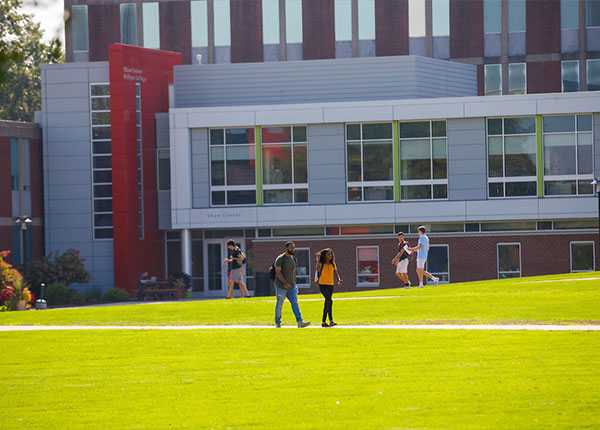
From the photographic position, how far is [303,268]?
41.8m

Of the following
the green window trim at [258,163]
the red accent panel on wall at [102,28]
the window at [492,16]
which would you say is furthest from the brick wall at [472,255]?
the red accent panel on wall at [102,28]

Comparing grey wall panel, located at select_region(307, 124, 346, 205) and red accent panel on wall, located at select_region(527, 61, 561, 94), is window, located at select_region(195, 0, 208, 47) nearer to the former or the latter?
grey wall panel, located at select_region(307, 124, 346, 205)

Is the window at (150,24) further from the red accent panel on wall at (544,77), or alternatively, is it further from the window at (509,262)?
the window at (509,262)

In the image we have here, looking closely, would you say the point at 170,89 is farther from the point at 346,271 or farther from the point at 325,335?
the point at 325,335

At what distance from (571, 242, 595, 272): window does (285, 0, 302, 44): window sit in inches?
863

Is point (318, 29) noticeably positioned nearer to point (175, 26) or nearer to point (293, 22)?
point (293, 22)

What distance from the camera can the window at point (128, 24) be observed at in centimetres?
5575

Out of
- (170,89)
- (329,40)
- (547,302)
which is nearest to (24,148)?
(170,89)

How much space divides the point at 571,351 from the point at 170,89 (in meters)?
32.5

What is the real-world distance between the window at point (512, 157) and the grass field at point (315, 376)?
19.3m

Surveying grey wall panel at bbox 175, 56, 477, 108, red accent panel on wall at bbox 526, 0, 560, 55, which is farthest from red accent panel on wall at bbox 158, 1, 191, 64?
red accent panel on wall at bbox 526, 0, 560, 55

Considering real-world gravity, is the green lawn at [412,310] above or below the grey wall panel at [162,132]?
below

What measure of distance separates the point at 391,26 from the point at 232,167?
54.7 ft

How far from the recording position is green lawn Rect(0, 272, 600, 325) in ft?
68.7
